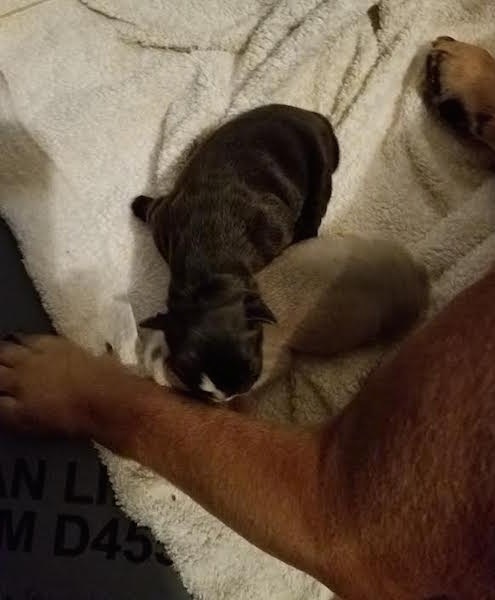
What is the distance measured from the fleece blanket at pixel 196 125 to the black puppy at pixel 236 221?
11 cm

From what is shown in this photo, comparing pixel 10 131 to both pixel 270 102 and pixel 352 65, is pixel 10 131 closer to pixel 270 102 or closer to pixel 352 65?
pixel 270 102

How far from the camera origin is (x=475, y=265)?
1.69 m

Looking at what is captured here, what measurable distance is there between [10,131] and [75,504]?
0.77 metres

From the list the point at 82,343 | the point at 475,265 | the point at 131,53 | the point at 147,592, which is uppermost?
the point at 475,265

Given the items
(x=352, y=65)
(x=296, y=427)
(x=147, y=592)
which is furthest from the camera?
(x=352, y=65)

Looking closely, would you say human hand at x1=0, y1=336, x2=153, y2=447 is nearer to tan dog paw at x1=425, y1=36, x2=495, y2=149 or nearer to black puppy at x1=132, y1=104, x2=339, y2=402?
black puppy at x1=132, y1=104, x2=339, y2=402

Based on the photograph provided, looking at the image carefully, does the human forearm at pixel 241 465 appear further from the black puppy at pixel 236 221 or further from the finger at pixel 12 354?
the finger at pixel 12 354

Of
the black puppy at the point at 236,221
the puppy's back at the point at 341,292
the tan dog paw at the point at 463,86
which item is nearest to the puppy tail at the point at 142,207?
the black puppy at the point at 236,221

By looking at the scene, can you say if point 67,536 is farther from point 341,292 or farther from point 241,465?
point 341,292

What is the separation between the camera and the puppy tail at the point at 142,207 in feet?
5.89

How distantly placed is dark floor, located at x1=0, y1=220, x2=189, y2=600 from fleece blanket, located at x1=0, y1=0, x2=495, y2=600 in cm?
24

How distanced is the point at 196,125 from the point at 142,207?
0.21 metres

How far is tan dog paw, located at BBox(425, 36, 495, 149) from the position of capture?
178cm

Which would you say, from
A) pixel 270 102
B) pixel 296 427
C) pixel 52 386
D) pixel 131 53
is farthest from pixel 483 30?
pixel 52 386
